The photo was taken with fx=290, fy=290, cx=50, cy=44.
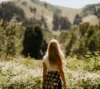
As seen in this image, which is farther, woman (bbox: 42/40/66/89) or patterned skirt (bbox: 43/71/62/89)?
patterned skirt (bbox: 43/71/62/89)

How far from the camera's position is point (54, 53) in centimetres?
753

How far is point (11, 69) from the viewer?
41.8ft

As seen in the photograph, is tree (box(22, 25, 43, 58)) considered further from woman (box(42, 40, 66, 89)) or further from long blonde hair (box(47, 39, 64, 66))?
long blonde hair (box(47, 39, 64, 66))

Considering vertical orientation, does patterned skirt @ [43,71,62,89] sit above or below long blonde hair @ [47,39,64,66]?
below

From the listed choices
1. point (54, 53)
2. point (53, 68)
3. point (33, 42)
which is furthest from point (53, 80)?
point (33, 42)

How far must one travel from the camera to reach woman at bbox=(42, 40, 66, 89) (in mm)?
7520

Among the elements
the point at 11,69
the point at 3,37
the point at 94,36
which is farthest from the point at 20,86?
the point at 94,36

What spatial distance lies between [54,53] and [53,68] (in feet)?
1.60


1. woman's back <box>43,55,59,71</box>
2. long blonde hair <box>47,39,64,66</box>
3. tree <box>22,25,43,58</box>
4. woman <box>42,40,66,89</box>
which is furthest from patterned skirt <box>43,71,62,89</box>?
tree <box>22,25,43,58</box>

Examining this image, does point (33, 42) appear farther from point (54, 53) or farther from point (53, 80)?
point (54, 53)

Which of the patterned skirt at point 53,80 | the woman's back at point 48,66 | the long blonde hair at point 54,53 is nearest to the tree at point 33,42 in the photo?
the patterned skirt at point 53,80

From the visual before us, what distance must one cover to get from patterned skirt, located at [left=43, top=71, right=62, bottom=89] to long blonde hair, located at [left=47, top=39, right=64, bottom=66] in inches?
14.9

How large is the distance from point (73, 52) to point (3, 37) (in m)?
31.5

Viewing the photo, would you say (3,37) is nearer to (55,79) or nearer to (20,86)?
(20,86)
